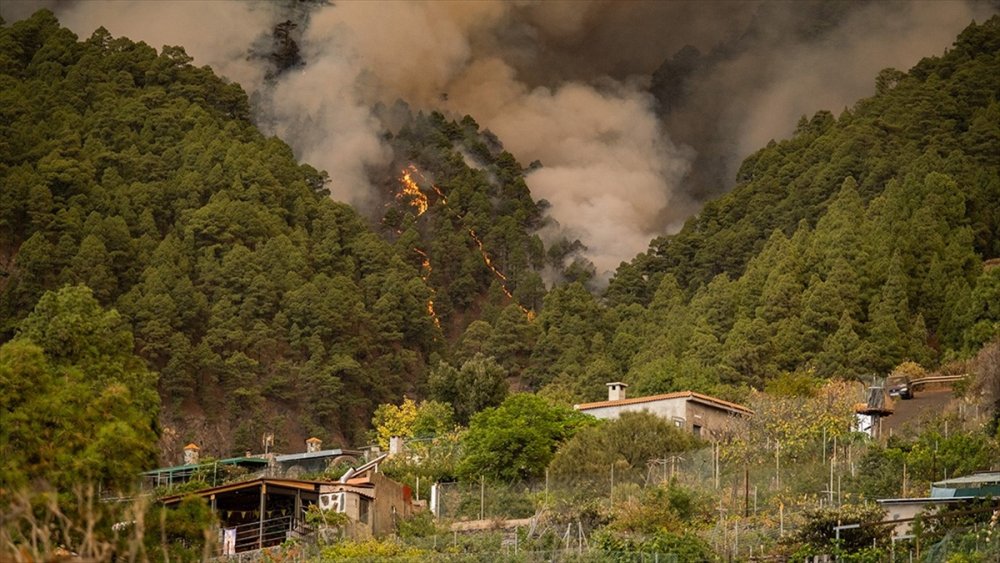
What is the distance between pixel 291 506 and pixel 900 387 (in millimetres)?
20396

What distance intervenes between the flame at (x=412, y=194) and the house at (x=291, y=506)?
Result: 50.4m

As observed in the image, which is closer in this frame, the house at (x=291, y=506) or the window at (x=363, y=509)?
the house at (x=291, y=506)

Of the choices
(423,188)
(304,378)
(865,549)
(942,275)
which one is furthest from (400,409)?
(865,549)

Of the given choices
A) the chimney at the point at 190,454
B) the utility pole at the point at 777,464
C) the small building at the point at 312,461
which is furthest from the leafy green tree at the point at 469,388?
the utility pole at the point at 777,464

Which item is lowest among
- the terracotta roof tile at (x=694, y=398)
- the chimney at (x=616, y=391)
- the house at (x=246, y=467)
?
the house at (x=246, y=467)

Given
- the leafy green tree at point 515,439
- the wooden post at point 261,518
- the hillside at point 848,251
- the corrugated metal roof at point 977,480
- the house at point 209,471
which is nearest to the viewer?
the corrugated metal roof at point 977,480

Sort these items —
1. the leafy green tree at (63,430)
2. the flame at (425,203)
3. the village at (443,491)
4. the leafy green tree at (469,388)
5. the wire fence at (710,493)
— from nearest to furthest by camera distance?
the leafy green tree at (63,430), the village at (443,491), the wire fence at (710,493), the leafy green tree at (469,388), the flame at (425,203)

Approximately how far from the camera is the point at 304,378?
3460 inches

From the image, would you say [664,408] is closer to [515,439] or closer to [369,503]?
[515,439]

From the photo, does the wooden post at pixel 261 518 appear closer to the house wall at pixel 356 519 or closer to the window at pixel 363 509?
the house wall at pixel 356 519

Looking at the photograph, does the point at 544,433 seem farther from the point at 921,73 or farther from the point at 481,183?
the point at 481,183

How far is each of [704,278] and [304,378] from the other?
16.7m

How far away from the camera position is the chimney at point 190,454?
244 ft

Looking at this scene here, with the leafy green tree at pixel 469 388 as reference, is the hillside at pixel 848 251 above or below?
above
